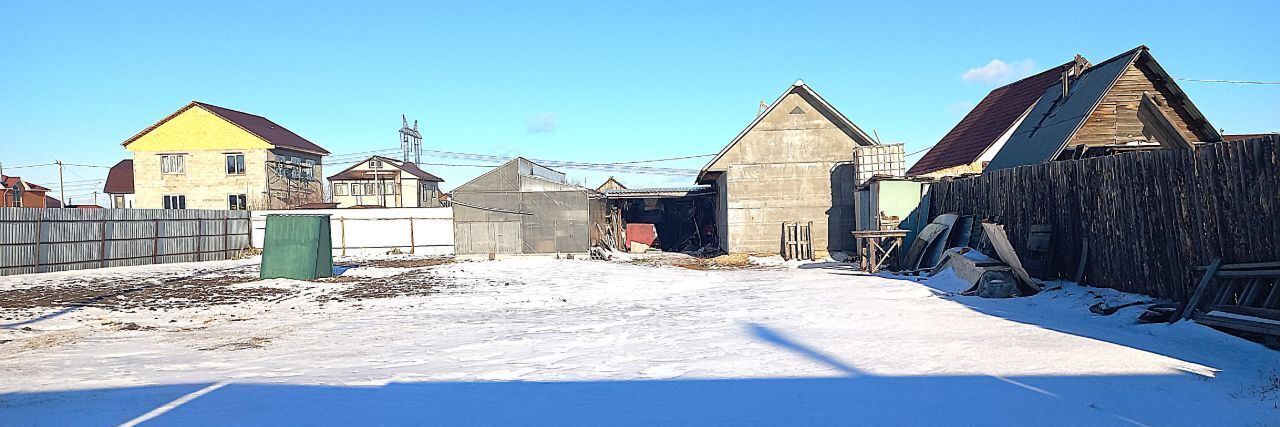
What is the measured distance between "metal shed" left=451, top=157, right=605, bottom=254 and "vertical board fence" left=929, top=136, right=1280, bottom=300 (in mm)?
17533

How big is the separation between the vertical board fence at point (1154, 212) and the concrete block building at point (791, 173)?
11.5 meters

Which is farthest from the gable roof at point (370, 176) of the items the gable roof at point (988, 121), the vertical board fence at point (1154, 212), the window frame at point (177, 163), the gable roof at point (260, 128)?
the vertical board fence at point (1154, 212)

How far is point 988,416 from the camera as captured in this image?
5.23 metres

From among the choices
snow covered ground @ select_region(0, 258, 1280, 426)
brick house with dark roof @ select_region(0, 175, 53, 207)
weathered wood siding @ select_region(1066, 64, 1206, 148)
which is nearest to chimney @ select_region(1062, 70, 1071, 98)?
weathered wood siding @ select_region(1066, 64, 1206, 148)

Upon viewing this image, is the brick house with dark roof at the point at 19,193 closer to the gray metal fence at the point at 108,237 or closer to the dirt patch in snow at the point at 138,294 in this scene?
the gray metal fence at the point at 108,237

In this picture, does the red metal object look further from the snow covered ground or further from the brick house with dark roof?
the brick house with dark roof

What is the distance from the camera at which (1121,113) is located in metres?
18.2

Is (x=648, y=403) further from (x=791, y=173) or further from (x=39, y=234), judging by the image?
(x=39, y=234)

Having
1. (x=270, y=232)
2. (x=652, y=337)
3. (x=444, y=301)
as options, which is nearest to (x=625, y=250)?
(x=270, y=232)

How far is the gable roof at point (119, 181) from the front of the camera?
5319 cm

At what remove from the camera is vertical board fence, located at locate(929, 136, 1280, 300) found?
792 cm

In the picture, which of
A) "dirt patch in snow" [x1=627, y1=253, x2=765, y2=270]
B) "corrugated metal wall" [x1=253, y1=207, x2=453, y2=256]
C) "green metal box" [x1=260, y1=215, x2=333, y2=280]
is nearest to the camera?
"green metal box" [x1=260, y1=215, x2=333, y2=280]

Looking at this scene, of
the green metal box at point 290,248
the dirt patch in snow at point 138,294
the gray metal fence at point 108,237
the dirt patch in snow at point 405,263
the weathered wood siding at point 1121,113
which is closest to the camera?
the dirt patch in snow at point 138,294

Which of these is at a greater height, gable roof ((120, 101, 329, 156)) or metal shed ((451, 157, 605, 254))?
gable roof ((120, 101, 329, 156))
